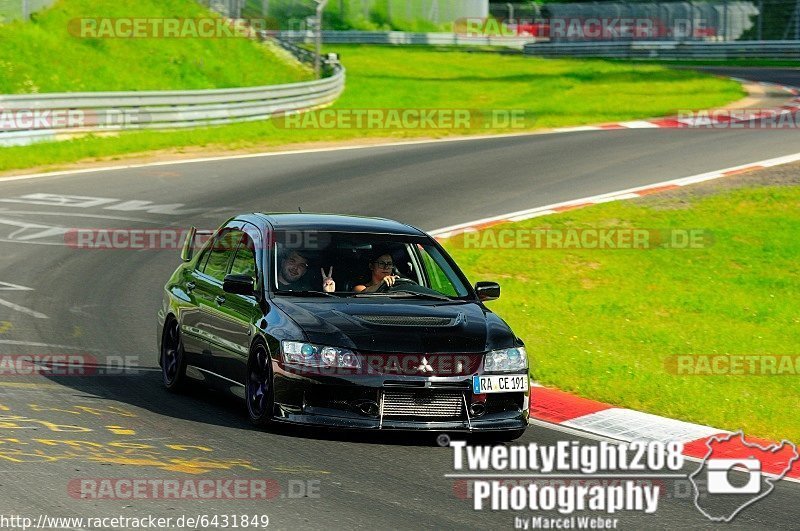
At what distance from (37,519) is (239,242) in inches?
172

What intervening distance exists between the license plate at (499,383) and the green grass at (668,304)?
1864 millimetres

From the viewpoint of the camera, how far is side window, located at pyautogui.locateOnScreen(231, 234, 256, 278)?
416 inches

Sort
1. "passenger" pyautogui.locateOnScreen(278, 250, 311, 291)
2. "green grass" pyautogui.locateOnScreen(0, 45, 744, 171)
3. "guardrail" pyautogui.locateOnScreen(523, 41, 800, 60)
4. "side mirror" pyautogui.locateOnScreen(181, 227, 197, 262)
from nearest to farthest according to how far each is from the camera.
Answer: "passenger" pyautogui.locateOnScreen(278, 250, 311, 291)
"side mirror" pyautogui.locateOnScreen(181, 227, 197, 262)
"green grass" pyautogui.locateOnScreen(0, 45, 744, 171)
"guardrail" pyautogui.locateOnScreen(523, 41, 800, 60)

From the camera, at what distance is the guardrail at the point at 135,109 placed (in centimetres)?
2792

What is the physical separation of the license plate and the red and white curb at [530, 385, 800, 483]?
2.79ft

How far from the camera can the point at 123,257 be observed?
18.4 meters

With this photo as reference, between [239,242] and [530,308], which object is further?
[530,308]

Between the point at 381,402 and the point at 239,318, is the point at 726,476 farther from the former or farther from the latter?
the point at 239,318

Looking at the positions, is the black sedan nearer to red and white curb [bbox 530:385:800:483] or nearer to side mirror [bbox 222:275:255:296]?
side mirror [bbox 222:275:255:296]

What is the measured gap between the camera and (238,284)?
10.0 meters

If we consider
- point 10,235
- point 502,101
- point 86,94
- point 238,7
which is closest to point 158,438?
point 10,235

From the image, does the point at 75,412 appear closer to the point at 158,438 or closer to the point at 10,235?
the point at 158,438

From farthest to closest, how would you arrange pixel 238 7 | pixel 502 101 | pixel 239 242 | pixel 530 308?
pixel 238 7 < pixel 502 101 < pixel 530 308 < pixel 239 242

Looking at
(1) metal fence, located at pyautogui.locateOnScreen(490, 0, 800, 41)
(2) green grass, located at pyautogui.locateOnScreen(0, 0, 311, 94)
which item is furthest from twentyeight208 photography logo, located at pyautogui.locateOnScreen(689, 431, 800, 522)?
(1) metal fence, located at pyautogui.locateOnScreen(490, 0, 800, 41)
